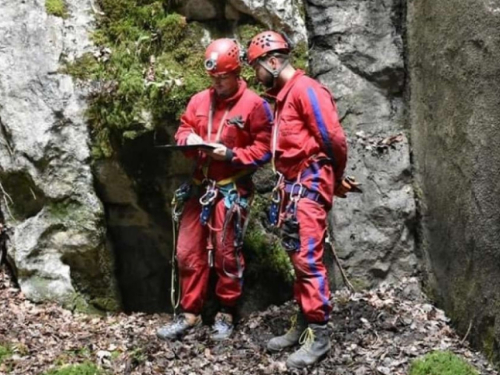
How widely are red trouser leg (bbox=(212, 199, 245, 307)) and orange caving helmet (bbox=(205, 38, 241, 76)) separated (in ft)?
3.38

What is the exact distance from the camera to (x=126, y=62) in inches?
259

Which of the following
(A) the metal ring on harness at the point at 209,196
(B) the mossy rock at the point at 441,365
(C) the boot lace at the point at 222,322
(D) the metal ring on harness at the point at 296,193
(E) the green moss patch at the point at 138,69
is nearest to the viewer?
(B) the mossy rock at the point at 441,365

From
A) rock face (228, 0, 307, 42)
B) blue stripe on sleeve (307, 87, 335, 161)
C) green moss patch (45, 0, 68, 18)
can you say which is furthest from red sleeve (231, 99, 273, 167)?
green moss patch (45, 0, 68, 18)

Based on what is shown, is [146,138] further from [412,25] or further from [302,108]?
[412,25]

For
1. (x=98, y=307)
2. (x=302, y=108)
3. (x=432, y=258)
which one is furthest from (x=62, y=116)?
(x=432, y=258)

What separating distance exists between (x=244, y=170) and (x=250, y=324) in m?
1.30

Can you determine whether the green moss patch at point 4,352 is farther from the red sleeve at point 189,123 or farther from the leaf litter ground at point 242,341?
the red sleeve at point 189,123

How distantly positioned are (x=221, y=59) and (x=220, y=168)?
864 mm

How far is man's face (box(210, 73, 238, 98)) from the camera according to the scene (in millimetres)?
5696

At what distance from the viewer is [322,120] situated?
525 centimetres

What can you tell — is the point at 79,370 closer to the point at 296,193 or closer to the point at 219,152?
the point at 219,152

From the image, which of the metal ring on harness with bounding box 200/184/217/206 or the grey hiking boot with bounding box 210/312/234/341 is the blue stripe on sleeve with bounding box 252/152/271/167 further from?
the grey hiking boot with bounding box 210/312/234/341

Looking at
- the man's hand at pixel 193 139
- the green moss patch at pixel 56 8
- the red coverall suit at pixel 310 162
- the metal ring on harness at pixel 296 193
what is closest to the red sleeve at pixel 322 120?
the red coverall suit at pixel 310 162

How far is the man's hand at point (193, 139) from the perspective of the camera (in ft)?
18.3
